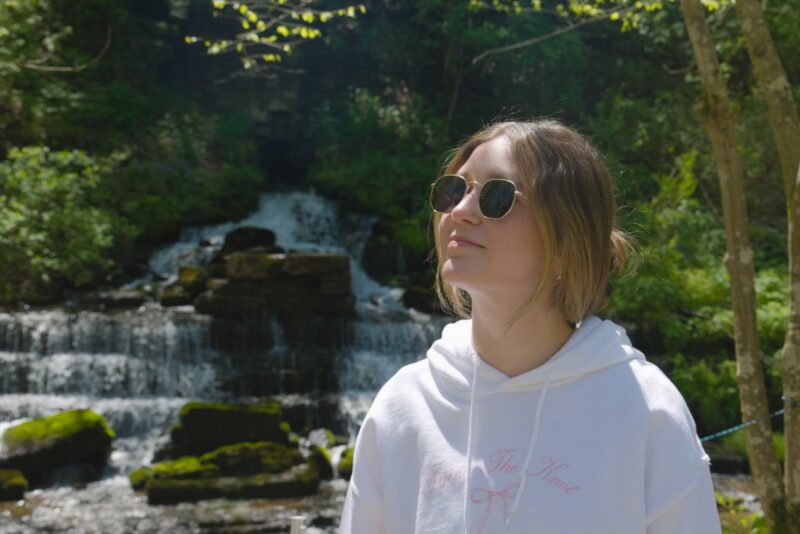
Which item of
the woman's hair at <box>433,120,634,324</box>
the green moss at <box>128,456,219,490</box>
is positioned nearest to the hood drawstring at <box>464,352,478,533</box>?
the woman's hair at <box>433,120,634,324</box>

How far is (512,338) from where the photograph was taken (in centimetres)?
162

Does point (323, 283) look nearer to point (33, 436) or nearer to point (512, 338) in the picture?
point (33, 436)

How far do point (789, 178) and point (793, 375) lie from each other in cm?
90

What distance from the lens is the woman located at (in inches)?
56.6

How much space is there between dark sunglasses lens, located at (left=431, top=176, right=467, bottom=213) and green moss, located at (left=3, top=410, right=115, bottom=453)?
9.73m

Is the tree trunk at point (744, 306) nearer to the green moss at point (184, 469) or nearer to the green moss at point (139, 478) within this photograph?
the green moss at point (184, 469)

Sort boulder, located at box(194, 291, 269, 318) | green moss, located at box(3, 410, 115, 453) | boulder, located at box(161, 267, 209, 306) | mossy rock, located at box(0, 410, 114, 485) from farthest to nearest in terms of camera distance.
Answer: boulder, located at box(161, 267, 209, 306)
boulder, located at box(194, 291, 269, 318)
green moss, located at box(3, 410, 115, 453)
mossy rock, located at box(0, 410, 114, 485)

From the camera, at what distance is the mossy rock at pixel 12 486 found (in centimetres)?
957

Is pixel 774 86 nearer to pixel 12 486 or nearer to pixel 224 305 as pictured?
pixel 12 486

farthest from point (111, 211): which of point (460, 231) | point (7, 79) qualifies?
point (460, 231)

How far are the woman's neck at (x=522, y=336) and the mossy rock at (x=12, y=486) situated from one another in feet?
30.2

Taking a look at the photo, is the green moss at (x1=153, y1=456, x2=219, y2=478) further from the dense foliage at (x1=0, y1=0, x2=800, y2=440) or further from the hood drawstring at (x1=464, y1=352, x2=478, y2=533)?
the hood drawstring at (x1=464, y1=352, x2=478, y2=533)

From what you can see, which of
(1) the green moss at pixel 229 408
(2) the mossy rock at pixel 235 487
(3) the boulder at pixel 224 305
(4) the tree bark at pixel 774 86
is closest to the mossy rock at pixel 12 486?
(2) the mossy rock at pixel 235 487

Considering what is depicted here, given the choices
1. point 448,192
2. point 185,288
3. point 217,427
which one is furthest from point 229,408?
point 448,192
